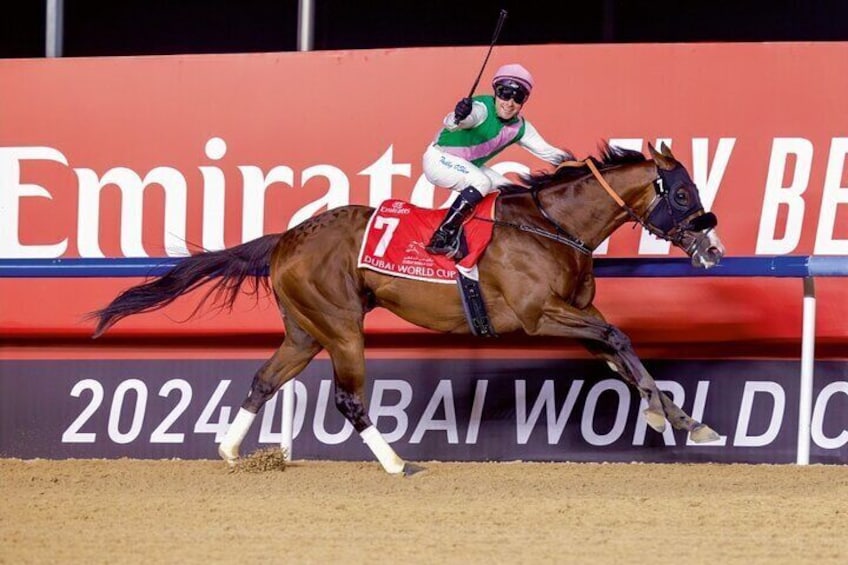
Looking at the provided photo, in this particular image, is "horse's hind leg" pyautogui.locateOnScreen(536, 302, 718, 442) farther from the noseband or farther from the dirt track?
the noseband

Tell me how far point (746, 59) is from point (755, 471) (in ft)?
7.30

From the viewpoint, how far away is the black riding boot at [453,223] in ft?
22.8

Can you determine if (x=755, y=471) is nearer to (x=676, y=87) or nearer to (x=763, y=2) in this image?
(x=676, y=87)

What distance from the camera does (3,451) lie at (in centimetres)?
840

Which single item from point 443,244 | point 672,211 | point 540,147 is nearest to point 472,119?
point 540,147

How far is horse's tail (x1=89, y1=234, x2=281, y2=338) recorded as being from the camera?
7500 millimetres

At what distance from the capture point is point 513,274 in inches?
277

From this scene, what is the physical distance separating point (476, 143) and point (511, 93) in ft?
1.13

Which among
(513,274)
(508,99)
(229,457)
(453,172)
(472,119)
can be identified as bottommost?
(229,457)

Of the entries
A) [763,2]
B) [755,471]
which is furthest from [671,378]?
[763,2]

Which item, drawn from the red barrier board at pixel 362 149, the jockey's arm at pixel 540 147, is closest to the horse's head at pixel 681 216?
the jockey's arm at pixel 540 147

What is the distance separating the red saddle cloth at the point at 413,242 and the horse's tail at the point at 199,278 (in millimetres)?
648

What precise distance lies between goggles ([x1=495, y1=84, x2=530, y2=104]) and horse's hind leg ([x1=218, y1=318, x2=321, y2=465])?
1.60 m

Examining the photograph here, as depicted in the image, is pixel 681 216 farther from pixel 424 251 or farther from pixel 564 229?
pixel 424 251
